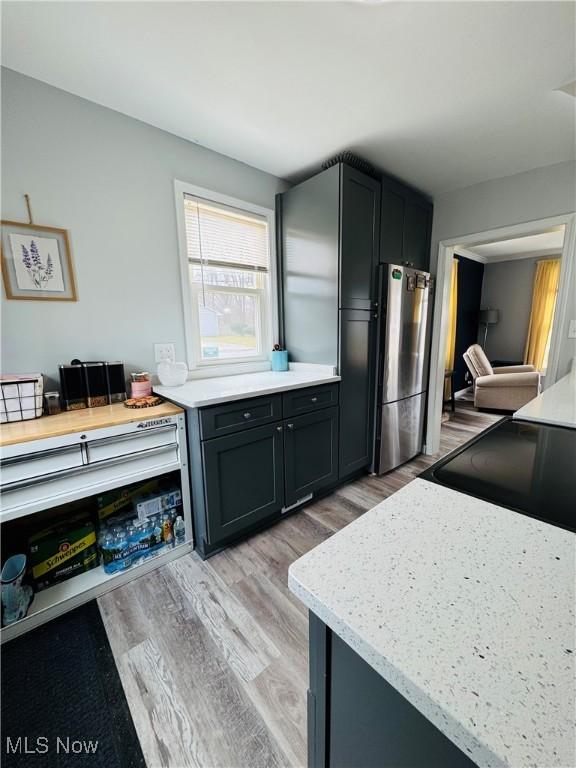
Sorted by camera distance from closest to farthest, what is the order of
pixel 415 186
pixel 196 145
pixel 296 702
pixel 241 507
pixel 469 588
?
pixel 469 588 → pixel 296 702 → pixel 241 507 → pixel 196 145 → pixel 415 186

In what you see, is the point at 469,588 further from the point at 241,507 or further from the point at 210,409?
the point at 241,507

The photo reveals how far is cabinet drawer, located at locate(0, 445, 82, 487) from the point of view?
1164 mm

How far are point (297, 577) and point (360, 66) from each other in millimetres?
1962

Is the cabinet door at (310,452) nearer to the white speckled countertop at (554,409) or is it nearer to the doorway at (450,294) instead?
the white speckled countertop at (554,409)

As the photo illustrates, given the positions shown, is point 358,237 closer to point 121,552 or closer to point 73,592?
point 121,552

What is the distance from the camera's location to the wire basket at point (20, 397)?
4.45ft

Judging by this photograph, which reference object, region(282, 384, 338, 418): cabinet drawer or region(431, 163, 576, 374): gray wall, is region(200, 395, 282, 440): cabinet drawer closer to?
region(282, 384, 338, 418): cabinet drawer

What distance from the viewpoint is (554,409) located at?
1275 millimetres

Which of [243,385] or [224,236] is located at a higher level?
[224,236]

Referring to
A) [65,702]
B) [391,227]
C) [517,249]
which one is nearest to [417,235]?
Answer: [391,227]

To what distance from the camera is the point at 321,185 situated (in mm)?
2080

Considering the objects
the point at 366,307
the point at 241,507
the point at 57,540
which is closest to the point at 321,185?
the point at 366,307

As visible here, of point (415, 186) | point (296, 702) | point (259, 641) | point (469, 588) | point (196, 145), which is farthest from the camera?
point (415, 186)

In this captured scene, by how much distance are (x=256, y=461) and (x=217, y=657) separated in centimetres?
86
